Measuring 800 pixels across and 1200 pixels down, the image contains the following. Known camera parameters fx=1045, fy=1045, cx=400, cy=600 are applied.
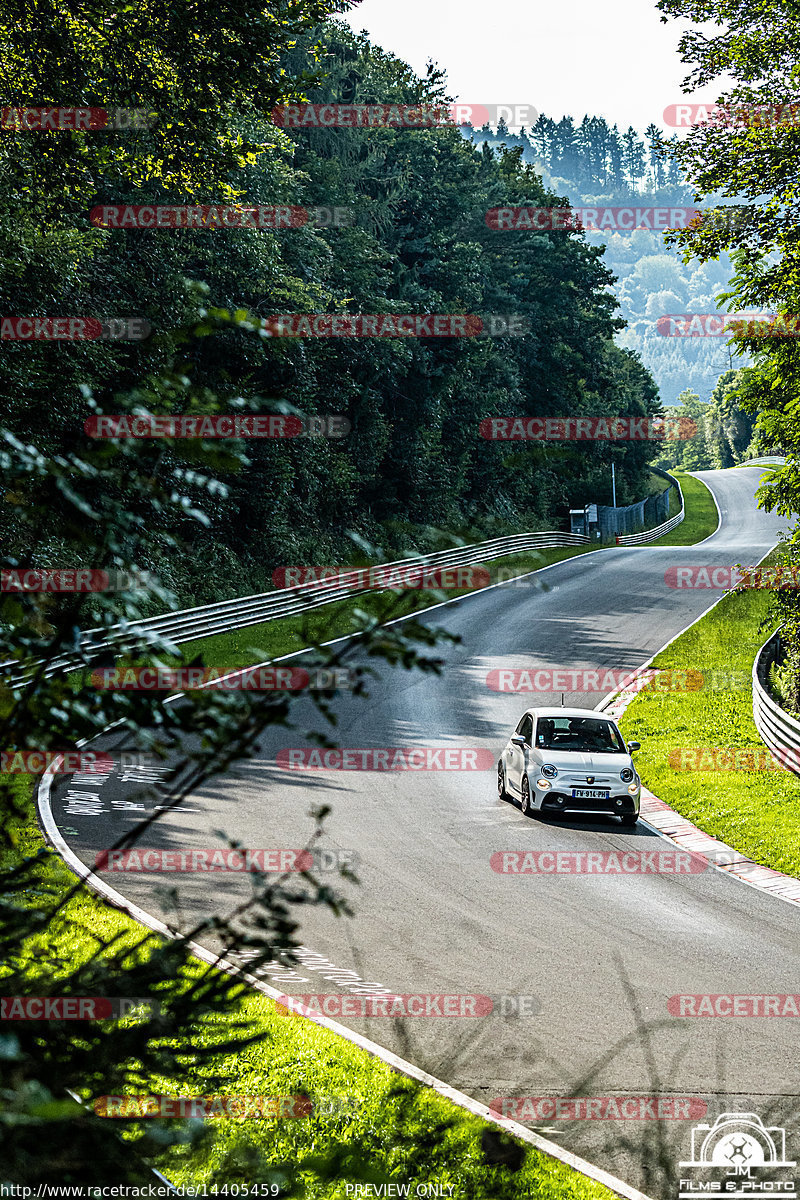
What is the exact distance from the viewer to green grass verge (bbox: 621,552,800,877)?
1520 centimetres

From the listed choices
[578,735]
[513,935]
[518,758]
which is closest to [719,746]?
[578,735]

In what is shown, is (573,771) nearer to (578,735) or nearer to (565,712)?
(578,735)

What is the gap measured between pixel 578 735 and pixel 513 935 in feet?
20.9

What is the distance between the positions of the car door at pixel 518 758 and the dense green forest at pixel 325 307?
141 inches

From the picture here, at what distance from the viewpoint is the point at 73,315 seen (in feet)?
83.4

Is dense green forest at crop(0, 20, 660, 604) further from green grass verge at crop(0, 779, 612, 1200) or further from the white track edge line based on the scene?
green grass verge at crop(0, 779, 612, 1200)

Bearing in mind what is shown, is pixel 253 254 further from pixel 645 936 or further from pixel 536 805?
pixel 645 936

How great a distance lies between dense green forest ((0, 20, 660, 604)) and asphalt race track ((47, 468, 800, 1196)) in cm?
421

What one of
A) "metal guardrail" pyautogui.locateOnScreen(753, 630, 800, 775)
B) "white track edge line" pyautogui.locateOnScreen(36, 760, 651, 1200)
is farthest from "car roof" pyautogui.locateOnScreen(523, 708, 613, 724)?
"white track edge line" pyautogui.locateOnScreen(36, 760, 651, 1200)

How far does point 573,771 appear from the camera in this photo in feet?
51.0

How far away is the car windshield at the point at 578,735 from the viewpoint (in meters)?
16.3

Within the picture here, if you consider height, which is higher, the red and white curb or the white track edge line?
the white track edge line

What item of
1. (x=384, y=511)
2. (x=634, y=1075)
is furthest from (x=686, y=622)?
(x=634, y=1075)

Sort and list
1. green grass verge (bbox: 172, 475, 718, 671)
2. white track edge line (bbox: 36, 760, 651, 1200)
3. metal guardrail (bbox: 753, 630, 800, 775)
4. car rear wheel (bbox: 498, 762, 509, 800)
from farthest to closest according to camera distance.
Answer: metal guardrail (bbox: 753, 630, 800, 775), car rear wheel (bbox: 498, 762, 509, 800), white track edge line (bbox: 36, 760, 651, 1200), green grass verge (bbox: 172, 475, 718, 671)
